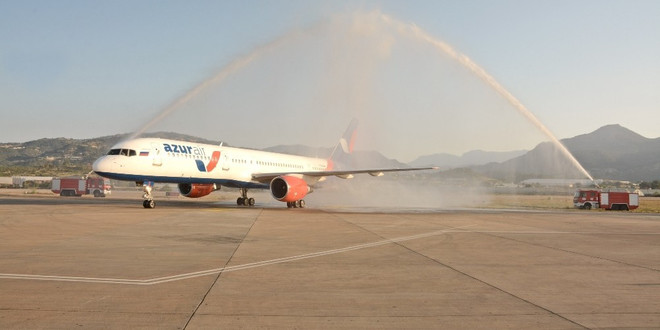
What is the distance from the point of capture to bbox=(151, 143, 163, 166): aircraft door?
28.1 m

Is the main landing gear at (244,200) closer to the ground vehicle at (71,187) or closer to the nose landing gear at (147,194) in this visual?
the nose landing gear at (147,194)

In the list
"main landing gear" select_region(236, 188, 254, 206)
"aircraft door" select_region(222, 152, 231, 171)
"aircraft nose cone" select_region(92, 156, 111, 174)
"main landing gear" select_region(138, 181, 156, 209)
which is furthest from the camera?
"main landing gear" select_region(236, 188, 254, 206)

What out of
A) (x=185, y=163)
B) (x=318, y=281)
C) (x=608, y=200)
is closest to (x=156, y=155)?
(x=185, y=163)

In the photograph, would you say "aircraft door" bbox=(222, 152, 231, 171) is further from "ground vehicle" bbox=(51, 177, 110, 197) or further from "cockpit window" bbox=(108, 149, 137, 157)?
"ground vehicle" bbox=(51, 177, 110, 197)

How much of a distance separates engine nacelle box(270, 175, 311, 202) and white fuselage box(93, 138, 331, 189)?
2.88 m

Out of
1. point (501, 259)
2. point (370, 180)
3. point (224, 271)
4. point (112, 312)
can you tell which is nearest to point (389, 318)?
point (112, 312)

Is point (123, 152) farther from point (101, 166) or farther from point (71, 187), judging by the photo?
point (71, 187)

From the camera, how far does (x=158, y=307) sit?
6.29 meters

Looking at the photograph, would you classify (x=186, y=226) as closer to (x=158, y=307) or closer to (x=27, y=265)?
(x=27, y=265)

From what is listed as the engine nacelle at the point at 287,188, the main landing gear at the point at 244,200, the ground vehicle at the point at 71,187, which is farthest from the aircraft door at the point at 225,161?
the ground vehicle at the point at 71,187

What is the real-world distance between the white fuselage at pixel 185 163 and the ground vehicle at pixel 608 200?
2973 centimetres

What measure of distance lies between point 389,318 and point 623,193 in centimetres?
4823

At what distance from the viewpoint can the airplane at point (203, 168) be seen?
27.1 m

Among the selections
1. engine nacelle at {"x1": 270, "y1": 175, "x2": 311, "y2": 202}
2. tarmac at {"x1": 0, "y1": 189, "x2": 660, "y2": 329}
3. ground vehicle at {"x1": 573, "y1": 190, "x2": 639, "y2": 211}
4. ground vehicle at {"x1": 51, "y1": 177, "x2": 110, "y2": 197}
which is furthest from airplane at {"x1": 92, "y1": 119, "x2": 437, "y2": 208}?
ground vehicle at {"x1": 51, "y1": 177, "x2": 110, "y2": 197}
